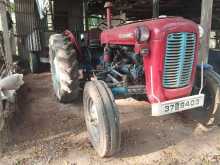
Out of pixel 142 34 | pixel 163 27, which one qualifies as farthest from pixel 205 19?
pixel 142 34

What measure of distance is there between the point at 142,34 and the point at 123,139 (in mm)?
1351

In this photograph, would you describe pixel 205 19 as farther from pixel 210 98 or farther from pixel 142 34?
pixel 142 34

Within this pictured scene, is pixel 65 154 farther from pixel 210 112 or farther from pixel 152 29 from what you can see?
pixel 210 112

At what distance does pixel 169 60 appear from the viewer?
9.22 ft

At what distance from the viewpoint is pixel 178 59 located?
112 inches

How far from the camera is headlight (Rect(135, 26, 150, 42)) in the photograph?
106 inches

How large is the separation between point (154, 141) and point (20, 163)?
1.56 meters

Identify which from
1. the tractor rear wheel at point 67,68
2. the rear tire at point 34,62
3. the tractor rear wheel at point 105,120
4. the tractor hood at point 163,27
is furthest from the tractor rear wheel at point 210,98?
the rear tire at point 34,62

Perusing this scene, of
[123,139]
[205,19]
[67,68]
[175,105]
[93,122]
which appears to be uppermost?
[205,19]

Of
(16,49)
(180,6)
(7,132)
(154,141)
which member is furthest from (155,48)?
(16,49)

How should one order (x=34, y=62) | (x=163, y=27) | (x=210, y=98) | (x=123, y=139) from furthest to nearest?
(x=34, y=62) < (x=210, y=98) < (x=123, y=139) < (x=163, y=27)

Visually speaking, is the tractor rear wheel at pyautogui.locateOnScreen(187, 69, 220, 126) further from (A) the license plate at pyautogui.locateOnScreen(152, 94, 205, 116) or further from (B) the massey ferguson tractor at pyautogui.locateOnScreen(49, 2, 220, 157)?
(A) the license plate at pyautogui.locateOnScreen(152, 94, 205, 116)

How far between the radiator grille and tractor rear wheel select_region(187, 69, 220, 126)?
0.53m

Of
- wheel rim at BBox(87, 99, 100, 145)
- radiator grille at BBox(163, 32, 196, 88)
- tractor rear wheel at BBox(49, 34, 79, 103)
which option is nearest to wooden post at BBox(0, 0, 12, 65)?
tractor rear wheel at BBox(49, 34, 79, 103)
